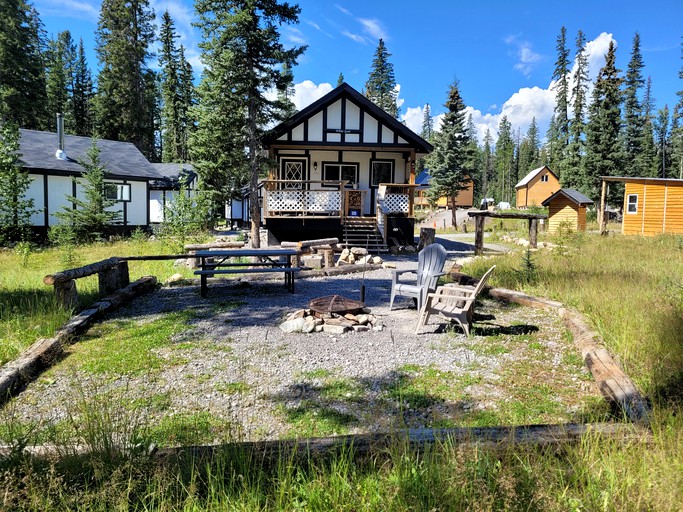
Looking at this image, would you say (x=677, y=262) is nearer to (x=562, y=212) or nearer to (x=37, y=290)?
(x=37, y=290)

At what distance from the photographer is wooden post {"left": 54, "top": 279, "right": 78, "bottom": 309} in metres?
6.52

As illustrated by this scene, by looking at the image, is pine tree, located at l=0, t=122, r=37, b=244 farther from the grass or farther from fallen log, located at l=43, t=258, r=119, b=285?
the grass

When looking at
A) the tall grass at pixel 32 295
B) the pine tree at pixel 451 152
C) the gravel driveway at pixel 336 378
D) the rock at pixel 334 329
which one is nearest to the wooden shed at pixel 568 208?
the pine tree at pixel 451 152

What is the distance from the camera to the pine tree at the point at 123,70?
3766 centimetres

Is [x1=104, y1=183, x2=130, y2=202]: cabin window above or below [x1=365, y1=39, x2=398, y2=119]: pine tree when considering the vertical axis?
below

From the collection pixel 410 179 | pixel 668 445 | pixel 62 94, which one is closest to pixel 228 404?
pixel 668 445

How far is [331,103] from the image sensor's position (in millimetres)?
17781

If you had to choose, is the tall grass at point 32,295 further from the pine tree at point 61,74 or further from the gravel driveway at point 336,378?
the pine tree at point 61,74

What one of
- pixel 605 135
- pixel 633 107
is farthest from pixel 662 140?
pixel 605 135

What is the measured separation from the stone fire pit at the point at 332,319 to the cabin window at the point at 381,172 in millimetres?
13094

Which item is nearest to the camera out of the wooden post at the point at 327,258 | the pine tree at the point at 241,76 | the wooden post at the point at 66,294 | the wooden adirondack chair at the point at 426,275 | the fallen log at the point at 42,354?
the fallen log at the point at 42,354

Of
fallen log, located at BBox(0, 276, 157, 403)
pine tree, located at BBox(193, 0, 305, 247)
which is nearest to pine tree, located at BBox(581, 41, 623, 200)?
pine tree, located at BBox(193, 0, 305, 247)

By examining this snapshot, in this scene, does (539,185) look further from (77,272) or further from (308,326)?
(77,272)

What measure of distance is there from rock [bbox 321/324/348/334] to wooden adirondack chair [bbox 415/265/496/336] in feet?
3.45
